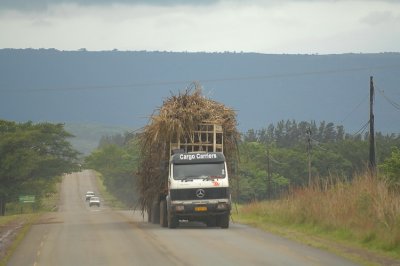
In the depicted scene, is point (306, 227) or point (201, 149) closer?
point (306, 227)

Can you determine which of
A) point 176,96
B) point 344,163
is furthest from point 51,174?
point 176,96

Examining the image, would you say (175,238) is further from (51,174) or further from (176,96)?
(51,174)

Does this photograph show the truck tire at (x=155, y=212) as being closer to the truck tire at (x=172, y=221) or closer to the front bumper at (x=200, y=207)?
the truck tire at (x=172, y=221)

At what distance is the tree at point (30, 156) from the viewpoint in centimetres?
8862

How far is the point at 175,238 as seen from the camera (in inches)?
1017

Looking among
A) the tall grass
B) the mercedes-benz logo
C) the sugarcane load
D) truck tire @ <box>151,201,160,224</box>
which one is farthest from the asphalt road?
truck tire @ <box>151,201,160,224</box>

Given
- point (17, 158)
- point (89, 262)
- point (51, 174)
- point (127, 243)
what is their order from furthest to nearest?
point (51, 174) < point (17, 158) < point (127, 243) < point (89, 262)

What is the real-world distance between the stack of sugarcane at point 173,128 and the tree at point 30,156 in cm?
5533

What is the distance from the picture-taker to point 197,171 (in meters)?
31.2

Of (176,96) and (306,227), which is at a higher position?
(176,96)

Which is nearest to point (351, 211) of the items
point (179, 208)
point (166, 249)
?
point (179, 208)

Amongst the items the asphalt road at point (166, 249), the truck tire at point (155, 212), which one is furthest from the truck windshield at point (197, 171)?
the truck tire at point (155, 212)

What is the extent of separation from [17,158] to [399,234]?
73.0m

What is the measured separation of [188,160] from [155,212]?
18.4ft
